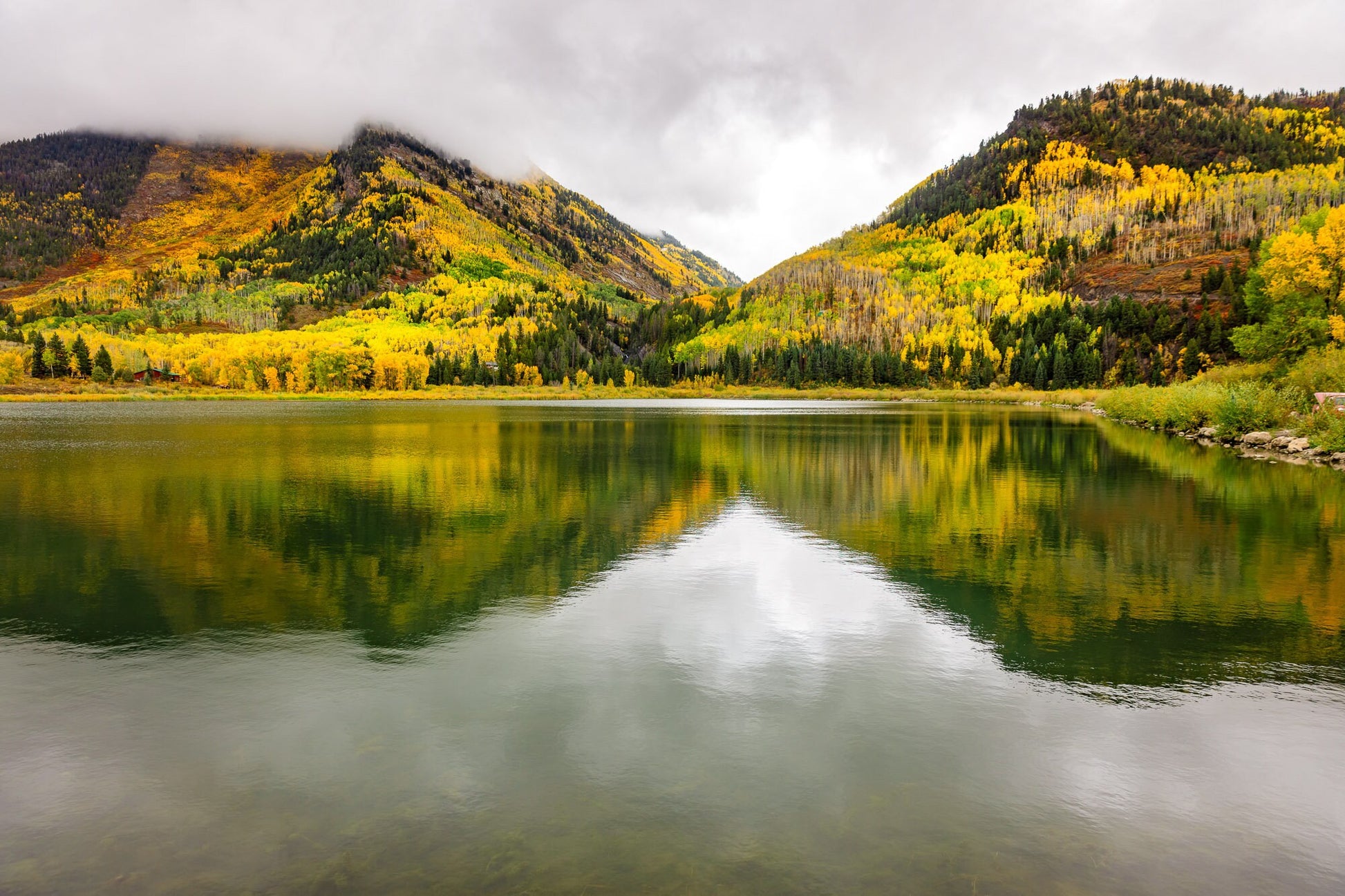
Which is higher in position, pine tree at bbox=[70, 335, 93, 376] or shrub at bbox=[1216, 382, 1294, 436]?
pine tree at bbox=[70, 335, 93, 376]

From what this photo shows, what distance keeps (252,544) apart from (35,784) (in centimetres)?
1111

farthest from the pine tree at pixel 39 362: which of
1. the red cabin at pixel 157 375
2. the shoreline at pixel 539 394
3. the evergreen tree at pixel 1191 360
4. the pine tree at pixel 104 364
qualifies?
the evergreen tree at pixel 1191 360

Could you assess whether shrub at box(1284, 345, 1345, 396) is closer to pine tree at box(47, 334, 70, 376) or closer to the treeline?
the treeline

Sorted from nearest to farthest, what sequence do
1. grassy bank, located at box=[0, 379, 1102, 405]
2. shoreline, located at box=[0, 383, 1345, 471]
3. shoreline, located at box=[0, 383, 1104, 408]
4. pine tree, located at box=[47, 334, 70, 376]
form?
shoreline, located at box=[0, 383, 1345, 471] < shoreline, located at box=[0, 383, 1104, 408] < grassy bank, located at box=[0, 379, 1102, 405] < pine tree, located at box=[47, 334, 70, 376]

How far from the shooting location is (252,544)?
17484mm

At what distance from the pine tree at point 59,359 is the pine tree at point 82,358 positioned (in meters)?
1.69

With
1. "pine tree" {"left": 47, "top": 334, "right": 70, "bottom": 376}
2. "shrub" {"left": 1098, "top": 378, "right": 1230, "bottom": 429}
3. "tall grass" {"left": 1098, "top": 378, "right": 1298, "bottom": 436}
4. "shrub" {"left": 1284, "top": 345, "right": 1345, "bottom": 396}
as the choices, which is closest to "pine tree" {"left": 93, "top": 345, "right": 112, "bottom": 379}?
"pine tree" {"left": 47, "top": 334, "right": 70, "bottom": 376}

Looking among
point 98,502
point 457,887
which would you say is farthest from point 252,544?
point 457,887

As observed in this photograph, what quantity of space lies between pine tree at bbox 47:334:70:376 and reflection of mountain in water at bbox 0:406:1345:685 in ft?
520

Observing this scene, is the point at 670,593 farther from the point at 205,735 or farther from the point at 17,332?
A: the point at 17,332

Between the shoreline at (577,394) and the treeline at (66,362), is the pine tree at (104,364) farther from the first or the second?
the shoreline at (577,394)

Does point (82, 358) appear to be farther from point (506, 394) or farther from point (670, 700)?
point (670, 700)

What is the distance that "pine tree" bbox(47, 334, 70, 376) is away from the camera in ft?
524

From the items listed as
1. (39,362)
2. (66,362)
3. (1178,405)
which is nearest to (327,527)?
(1178,405)
